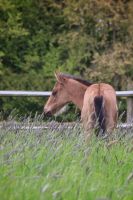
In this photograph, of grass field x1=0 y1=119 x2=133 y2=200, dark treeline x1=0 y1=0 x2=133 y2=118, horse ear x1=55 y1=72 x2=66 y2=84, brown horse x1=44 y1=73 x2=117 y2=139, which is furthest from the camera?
dark treeline x1=0 y1=0 x2=133 y2=118

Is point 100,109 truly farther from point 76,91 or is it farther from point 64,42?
point 64,42

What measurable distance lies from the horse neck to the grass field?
11.1ft

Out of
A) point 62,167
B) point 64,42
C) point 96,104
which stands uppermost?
point 64,42

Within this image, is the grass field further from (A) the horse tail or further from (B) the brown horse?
(A) the horse tail

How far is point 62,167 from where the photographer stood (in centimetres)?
575

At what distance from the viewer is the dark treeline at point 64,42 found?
1675 centimetres

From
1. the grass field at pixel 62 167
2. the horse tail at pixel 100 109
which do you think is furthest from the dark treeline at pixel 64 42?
the grass field at pixel 62 167

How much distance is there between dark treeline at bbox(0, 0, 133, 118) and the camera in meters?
16.8

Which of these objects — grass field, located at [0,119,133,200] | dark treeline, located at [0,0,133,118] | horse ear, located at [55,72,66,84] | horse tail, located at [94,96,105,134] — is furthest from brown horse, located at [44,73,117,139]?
dark treeline, located at [0,0,133,118]

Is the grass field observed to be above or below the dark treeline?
below

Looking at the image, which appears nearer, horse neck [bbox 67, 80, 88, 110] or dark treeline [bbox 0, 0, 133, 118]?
horse neck [bbox 67, 80, 88, 110]

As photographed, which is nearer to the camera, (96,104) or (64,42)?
(96,104)

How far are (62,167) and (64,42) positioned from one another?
11.5 metres

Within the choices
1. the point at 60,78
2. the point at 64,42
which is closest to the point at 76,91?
the point at 60,78
